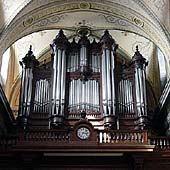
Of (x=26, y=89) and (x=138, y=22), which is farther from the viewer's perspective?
(x=26, y=89)

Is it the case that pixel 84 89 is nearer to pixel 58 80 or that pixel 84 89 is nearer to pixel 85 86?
pixel 85 86

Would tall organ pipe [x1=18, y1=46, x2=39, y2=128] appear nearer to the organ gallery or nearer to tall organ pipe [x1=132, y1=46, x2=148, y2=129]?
the organ gallery

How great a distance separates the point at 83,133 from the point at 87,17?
448 cm

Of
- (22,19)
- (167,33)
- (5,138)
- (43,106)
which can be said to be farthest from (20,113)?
(167,33)

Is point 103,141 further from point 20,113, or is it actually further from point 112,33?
point 112,33

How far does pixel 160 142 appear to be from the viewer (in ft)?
37.3

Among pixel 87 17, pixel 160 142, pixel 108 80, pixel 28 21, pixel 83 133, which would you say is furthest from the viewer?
pixel 87 17

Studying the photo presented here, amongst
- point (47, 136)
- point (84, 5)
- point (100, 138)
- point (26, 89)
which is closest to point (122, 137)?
point (100, 138)

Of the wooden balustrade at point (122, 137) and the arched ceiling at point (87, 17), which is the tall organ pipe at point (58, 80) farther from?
the wooden balustrade at point (122, 137)

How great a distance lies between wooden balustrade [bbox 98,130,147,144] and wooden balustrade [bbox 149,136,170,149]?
302 mm

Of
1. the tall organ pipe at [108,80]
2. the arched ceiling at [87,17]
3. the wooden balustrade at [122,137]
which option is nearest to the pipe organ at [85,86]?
the tall organ pipe at [108,80]

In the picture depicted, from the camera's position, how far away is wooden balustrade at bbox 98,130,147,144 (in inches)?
436

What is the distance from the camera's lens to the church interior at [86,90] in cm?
1105

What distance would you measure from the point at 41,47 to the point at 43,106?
11.0 ft
